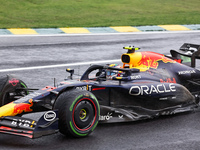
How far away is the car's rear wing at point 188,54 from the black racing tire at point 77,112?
354 cm

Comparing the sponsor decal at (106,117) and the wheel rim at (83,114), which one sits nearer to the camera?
the wheel rim at (83,114)

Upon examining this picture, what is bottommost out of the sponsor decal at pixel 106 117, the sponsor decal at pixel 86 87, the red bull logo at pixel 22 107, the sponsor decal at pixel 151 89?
the sponsor decal at pixel 106 117

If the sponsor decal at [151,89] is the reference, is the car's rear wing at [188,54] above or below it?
above

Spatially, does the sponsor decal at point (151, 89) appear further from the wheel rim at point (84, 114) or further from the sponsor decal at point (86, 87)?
the wheel rim at point (84, 114)

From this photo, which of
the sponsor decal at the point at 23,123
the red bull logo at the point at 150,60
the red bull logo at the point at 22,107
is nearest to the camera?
the sponsor decal at the point at 23,123

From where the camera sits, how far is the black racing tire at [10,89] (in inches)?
346

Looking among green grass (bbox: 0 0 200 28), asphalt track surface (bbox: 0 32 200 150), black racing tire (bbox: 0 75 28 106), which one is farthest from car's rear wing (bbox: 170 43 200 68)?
green grass (bbox: 0 0 200 28)

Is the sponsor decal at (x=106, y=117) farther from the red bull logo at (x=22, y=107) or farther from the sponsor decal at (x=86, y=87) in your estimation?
the red bull logo at (x=22, y=107)

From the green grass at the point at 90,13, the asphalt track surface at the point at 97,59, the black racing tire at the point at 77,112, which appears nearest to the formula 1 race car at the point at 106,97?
the black racing tire at the point at 77,112

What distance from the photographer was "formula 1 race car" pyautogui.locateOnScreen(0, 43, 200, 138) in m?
7.32

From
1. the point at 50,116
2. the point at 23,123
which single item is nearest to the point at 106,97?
the point at 50,116

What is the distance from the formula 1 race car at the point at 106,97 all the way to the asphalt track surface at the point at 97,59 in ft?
0.75

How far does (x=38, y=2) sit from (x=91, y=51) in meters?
9.46

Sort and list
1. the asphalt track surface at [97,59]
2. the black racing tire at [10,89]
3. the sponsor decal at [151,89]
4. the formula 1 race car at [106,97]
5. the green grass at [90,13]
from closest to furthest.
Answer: the formula 1 race car at [106,97], the asphalt track surface at [97,59], the sponsor decal at [151,89], the black racing tire at [10,89], the green grass at [90,13]
